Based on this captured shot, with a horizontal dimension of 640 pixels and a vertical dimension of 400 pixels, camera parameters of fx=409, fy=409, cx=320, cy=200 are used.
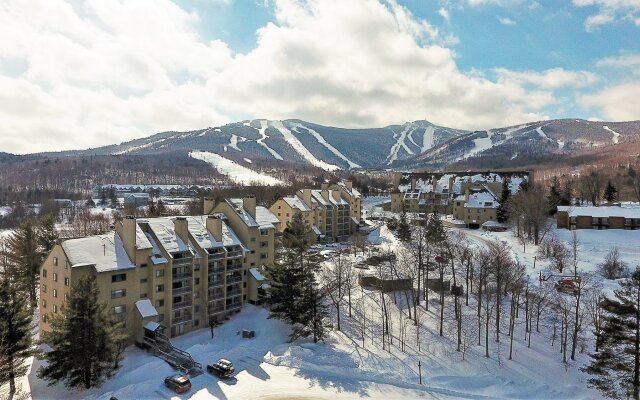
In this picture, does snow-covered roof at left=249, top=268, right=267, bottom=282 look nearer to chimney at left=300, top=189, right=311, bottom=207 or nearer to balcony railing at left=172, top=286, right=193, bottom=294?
balcony railing at left=172, top=286, right=193, bottom=294

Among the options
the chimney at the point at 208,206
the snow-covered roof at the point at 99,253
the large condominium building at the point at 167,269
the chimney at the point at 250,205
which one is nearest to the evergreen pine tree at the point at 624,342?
the large condominium building at the point at 167,269

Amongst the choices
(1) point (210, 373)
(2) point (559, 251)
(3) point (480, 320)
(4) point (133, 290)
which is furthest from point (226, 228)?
(2) point (559, 251)

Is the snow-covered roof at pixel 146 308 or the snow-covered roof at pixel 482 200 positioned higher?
the snow-covered roof at pixel 482 200

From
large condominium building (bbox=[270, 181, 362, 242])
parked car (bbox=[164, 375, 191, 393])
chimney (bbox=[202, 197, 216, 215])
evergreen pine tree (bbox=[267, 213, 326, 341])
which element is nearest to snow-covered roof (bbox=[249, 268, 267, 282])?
evergreen pine tree (bbox=[267, 213, 326, 341])

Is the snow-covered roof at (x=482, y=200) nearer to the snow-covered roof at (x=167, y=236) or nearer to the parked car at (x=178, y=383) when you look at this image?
the snow-covered roof at (x=167, y=236)

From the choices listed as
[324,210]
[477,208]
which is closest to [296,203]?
[324,210]

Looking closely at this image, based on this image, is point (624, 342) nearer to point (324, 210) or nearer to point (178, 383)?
point (178, 383)
